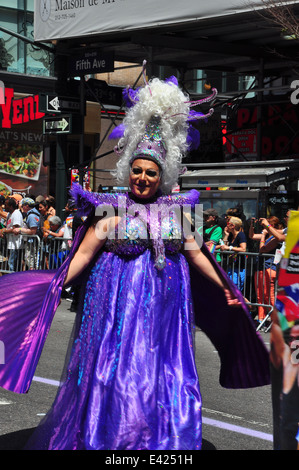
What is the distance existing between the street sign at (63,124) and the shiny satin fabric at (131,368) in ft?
33.8

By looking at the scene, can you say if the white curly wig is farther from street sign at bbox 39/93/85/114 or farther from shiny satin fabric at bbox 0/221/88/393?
street sign at bbox 39/93/85/114

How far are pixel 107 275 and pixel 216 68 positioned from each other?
13196 millimetres

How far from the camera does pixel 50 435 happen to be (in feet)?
14.5

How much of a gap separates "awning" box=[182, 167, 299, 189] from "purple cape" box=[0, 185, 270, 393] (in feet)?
23.9

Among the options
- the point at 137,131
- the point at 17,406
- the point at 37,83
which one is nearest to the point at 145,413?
the point at 137,131

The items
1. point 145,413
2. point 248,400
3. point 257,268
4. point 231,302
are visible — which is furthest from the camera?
point 257,268

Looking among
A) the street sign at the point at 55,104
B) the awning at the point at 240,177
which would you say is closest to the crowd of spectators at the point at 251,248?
the awning at the point at 240,177

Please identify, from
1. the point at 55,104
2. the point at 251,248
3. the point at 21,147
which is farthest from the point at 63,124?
the point at 21,147

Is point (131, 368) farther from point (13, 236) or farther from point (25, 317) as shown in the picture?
point (13, 236)

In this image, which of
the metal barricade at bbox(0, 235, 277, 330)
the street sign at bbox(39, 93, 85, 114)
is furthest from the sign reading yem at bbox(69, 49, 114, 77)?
the metal barricade at bbox(0, 235, 277, 330)

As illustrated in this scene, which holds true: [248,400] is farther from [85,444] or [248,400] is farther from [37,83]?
[37,83]

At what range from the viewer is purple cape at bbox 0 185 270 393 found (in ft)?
14.7

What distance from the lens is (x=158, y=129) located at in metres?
4.64

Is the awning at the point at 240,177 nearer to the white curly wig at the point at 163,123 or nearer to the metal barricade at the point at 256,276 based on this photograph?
the metal barricade at the point at 256,276
